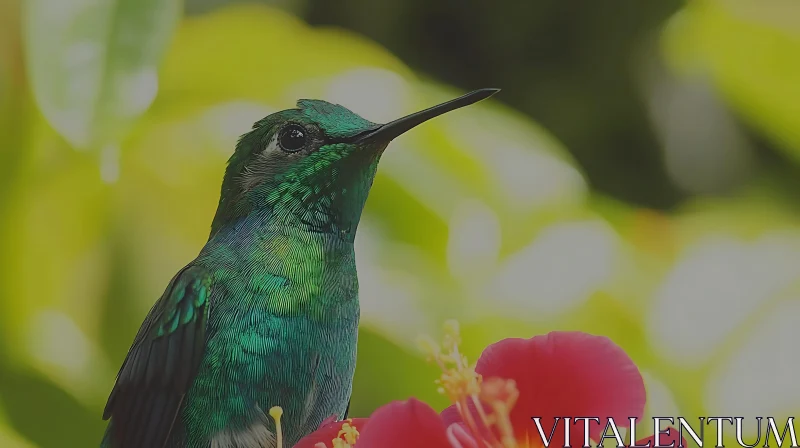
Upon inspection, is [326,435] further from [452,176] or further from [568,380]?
[452,176]

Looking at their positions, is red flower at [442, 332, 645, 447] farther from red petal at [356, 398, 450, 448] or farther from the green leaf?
the green leaf

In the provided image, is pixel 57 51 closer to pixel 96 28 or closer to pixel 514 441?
pixel 96 28

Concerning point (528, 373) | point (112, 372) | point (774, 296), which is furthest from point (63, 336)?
point (774, 296)

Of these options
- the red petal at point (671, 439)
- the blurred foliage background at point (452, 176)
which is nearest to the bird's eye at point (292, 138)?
the blurred foliage background at point (452, 176)

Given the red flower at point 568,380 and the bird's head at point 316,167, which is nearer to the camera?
Answer: the red flower at point 568,380

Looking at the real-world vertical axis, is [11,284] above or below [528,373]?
above

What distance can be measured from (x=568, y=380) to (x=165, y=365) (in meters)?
0.23

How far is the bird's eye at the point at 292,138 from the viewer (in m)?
0.47

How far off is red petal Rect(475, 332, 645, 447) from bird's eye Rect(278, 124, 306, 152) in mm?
190

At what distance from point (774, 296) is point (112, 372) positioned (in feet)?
1.80

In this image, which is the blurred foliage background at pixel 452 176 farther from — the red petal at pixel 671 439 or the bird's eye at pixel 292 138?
the red petal at pixel 671 439

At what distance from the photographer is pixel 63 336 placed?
23.3 inches

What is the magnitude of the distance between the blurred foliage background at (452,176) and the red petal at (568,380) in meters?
0.25

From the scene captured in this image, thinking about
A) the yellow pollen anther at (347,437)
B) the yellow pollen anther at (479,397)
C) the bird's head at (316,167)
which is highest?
the bird's head at (316,167)
